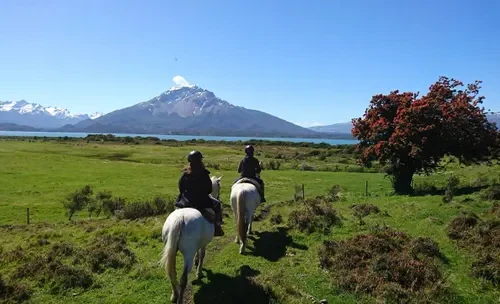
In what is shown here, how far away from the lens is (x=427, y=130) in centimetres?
2402

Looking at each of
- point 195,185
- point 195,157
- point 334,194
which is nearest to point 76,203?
point 334,194

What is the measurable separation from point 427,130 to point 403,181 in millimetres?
5078

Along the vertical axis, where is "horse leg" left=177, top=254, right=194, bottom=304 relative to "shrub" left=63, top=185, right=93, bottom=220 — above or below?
above

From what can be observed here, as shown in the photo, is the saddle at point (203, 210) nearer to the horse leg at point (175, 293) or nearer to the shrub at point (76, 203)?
the horse leg at point (175, 293)

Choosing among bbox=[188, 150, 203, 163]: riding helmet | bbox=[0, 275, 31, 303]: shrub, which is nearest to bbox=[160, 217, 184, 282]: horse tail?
bbox=[188, 150, 203, 163]: riding helmet

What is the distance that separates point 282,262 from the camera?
12297 mm

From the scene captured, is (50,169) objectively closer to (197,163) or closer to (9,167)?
(9,167)

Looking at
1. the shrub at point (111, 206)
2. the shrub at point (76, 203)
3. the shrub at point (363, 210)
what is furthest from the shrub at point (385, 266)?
the shrub at point (76, 203)

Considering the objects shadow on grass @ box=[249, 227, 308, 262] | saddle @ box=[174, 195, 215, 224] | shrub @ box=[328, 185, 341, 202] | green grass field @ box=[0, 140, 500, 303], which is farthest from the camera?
shrub @ box=[328, 185, 341, 202]

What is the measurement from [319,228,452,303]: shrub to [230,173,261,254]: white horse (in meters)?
2.78

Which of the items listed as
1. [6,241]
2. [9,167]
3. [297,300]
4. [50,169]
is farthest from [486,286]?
[9,167]

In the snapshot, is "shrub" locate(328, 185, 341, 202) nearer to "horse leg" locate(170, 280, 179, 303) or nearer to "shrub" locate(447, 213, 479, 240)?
"shrub" locate(447, 213, 479, 240)

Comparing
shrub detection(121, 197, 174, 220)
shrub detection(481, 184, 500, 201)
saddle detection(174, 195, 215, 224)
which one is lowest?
shrub detection(121, 197, 174, 220)

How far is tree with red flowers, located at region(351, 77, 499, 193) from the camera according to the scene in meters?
23.6
